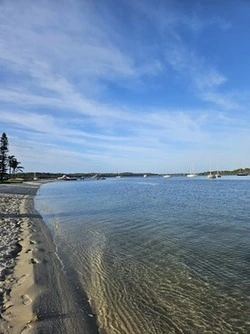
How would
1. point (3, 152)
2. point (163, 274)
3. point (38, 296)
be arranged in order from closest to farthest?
point (38, 296) < point (163, 274) < point (3, 152)

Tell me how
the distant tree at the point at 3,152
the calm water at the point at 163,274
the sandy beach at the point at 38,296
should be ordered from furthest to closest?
the distant tree at the point at 3,152 < the calm water at the point at 163,274 < the sandy beach at the point at 38,296

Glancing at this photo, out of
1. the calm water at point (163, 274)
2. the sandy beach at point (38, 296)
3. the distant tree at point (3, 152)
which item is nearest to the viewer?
the sandy beach at point (38, 296)

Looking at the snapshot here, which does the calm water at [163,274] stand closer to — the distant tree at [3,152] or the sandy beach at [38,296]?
the sandy beach at [38,296]

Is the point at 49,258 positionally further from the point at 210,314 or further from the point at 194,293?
the point at 210,314

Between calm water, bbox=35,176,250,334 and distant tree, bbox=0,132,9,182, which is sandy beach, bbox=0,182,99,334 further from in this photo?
distant tree, bbox=0,132,9,182

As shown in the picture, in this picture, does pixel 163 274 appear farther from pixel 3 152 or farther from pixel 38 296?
pixel 3 152

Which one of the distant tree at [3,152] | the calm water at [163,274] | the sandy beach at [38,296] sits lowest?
the calm water at [163,274]

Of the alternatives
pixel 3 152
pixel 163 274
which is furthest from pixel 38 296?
pixel 3 152

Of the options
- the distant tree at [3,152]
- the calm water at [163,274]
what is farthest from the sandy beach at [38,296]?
the distant tree at [3,152]

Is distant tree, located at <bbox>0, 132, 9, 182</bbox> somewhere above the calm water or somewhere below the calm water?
above

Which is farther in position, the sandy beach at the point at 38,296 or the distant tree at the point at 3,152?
the distant tree at the point at 3,152

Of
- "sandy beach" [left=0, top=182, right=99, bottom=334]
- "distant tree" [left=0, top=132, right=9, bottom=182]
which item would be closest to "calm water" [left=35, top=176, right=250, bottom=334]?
"sandy beach" [left=0, top=182, right=99, bottom=334]

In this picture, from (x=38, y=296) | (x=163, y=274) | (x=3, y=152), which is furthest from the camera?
(x=3, y=152)

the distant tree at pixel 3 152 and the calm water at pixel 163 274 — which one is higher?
the distant tree at pixel 3 152
